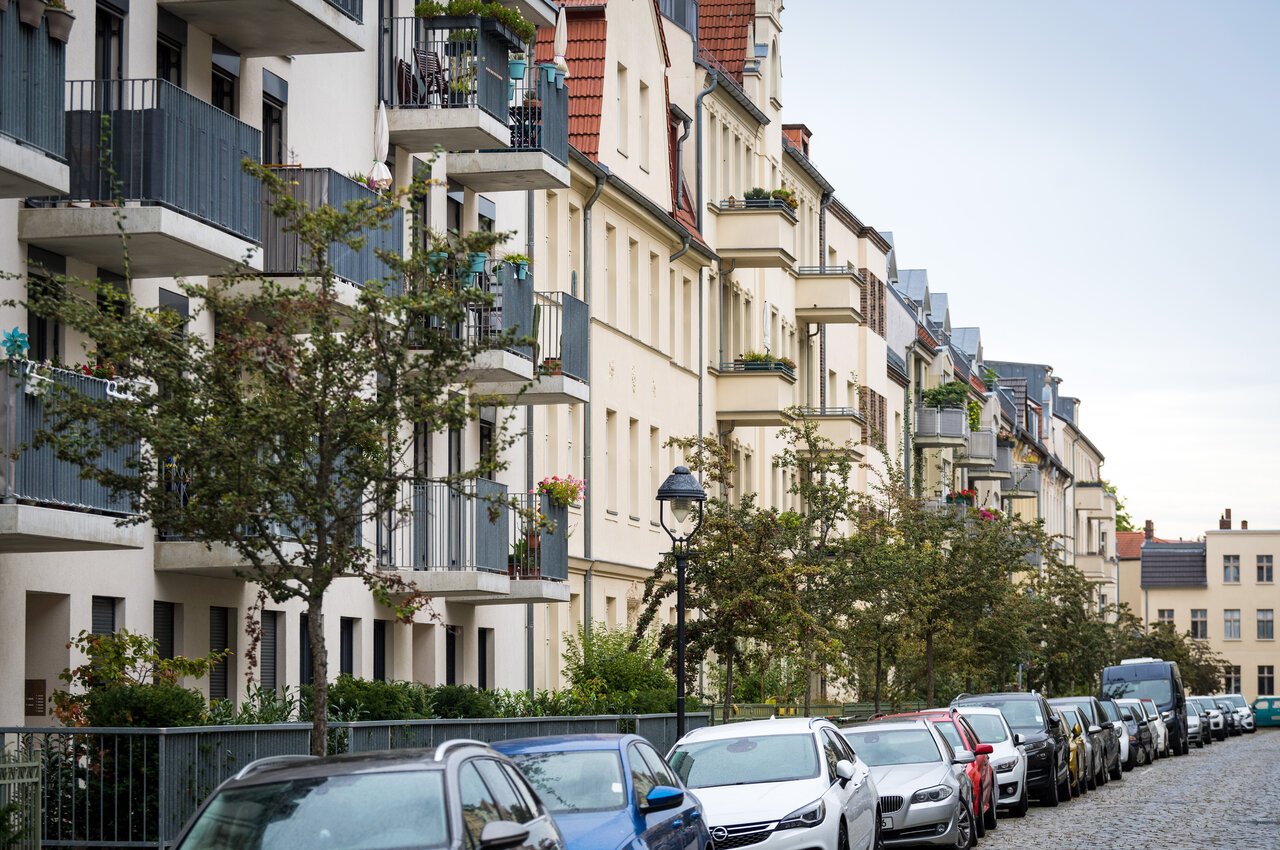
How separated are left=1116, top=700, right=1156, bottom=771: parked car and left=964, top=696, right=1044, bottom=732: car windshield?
1651cm

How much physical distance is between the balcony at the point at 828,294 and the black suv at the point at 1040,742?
818 inches

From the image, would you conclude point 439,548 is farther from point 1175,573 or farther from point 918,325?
point 1175,573

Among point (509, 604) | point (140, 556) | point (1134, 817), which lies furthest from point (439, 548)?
point (1134, 817)

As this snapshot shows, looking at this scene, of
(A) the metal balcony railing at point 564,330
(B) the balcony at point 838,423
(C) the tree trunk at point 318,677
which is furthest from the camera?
(B) the balcony at point 838,423

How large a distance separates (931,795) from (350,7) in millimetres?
10831

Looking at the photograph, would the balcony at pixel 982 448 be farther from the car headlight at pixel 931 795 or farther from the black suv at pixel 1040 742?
the car headlight at pixel 931 795

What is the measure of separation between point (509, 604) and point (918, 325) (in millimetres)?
43870

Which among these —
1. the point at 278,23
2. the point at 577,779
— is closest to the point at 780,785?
the point at 577,779

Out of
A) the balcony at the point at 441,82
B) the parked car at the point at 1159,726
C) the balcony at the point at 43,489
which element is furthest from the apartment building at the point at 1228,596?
the balcony at the point at 43,489

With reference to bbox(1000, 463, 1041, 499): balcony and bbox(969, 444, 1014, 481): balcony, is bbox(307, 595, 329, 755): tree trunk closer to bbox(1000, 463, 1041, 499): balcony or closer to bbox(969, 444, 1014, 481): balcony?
bbox(969, 444, 1014, 481): balcony

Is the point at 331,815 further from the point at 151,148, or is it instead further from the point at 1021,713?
the point at 1021,713

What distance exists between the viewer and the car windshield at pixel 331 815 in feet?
35.4

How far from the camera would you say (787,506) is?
54.5 metres

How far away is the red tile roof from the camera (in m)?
51.1
